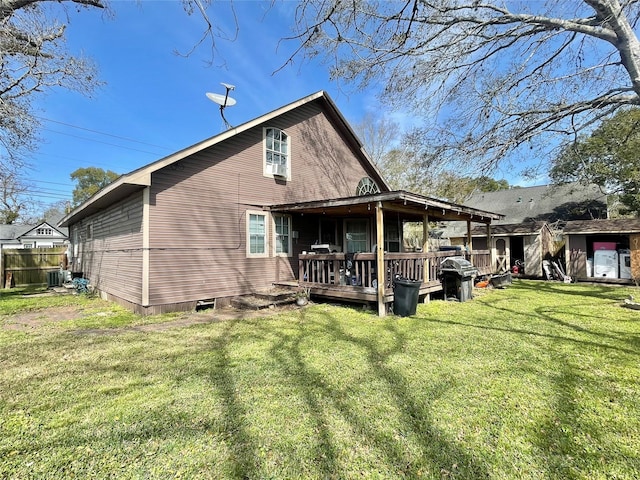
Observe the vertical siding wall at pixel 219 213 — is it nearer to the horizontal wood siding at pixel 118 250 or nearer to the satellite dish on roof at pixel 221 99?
the horizontal wood siding at pixel 118 250

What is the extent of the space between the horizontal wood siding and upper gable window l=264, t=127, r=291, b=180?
373cm

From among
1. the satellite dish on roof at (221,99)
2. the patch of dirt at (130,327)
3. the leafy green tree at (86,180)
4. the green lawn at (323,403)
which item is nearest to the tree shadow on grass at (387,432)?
the green lawn at (323,403)

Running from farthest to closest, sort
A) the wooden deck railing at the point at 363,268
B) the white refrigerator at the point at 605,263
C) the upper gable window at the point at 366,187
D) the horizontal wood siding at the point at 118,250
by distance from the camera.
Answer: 1. the white refrigerator at the point at 605,263
2. the upper gable window at the point at 366,187
3. the wooden deck railing at the point at 363,268
4. the horizontal wood siding at the point at 118,250

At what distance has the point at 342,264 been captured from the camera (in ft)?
31.7

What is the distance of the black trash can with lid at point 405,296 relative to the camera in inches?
274

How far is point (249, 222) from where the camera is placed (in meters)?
9.03

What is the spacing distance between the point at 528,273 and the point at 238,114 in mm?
15587

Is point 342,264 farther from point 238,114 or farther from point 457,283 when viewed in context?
point 238,114

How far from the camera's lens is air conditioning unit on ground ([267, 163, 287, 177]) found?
9633mm

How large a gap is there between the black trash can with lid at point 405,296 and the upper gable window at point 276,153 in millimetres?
5114

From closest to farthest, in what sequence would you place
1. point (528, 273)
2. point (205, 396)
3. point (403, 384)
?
1. point (205, 396)
2. point (403, 384)
3. point (528, 273)

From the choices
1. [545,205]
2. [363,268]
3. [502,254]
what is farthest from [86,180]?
[545,205]

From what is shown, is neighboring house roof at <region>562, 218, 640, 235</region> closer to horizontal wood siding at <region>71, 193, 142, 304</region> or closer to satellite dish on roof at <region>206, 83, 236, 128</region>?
satellite dish on roof at <region>206, 83, 236, 128</region>

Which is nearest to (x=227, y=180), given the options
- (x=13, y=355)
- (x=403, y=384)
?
(x=13, y=355)
